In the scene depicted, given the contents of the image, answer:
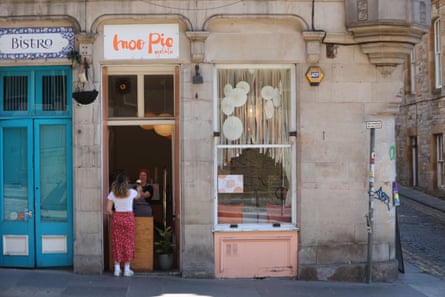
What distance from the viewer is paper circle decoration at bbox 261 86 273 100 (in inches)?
407

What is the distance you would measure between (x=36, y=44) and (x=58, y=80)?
2.37 ft

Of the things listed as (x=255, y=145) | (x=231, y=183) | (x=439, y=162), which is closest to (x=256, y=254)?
(x=231, y=183)

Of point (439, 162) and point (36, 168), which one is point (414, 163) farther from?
point (36, 168)

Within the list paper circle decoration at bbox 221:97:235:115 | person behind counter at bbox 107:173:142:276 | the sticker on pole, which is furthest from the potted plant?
the sticker on pole

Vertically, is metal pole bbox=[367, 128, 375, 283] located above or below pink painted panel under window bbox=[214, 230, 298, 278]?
above

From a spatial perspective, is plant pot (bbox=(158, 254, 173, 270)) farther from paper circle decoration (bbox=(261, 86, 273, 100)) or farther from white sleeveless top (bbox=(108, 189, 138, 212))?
paper circle decoration (bbox=(261, 86, 273, 100))

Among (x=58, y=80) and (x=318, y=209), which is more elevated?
(x=58, y=80)

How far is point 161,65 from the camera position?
10047 millimetres

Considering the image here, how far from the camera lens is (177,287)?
30.3 feet

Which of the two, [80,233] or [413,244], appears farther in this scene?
[413,244]

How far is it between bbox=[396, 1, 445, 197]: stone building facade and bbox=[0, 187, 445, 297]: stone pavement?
15.3 meters

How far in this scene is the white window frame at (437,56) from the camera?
24547 mm

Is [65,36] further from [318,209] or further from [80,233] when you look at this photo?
[318,209]

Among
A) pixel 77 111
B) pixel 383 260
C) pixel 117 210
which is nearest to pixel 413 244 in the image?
pixel 383 260
